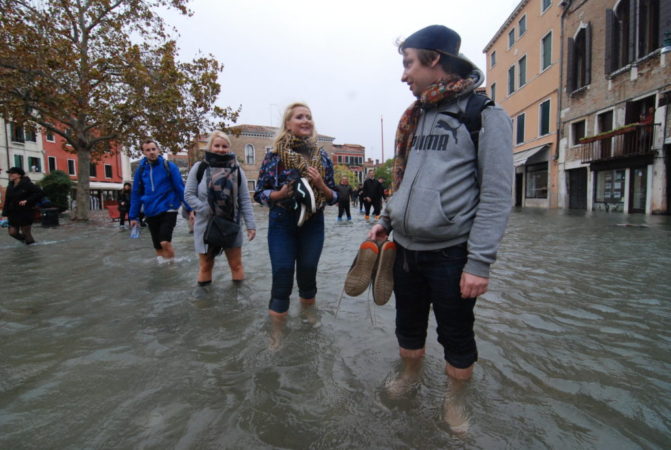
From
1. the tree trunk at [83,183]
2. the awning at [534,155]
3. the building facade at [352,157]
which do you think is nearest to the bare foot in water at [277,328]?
the tree trunk at [83,183]

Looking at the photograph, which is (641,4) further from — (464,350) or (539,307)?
(464,350)

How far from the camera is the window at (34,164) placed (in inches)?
1276

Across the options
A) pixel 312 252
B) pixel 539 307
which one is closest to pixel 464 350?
pixel 312 252

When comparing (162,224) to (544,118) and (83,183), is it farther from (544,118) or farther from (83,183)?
(544,118)

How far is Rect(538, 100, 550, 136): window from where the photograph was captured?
2083cm

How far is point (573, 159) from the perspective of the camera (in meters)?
18.5

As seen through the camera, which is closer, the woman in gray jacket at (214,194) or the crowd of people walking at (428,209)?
the crowd of people walking at (428,209)

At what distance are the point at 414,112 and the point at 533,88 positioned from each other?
24983 millimetres

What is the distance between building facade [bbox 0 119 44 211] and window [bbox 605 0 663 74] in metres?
37.3

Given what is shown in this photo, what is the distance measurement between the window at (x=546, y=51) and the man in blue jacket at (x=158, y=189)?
2297 cm

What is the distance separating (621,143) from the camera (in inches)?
579

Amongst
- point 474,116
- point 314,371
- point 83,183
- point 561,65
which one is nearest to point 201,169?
point 314,371

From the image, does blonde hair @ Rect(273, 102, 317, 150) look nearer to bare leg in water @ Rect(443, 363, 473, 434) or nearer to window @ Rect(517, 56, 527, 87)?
bare leg in water @ Rect(443, 363, 473, 434)

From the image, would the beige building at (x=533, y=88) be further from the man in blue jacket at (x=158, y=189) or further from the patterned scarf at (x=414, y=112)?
the patterned scarf at (x=414, y=112)
